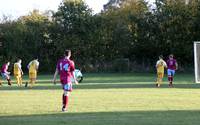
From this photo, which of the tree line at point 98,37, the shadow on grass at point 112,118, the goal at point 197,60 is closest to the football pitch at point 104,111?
the shadow on grass at point 112,118

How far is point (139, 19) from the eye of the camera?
70562mm

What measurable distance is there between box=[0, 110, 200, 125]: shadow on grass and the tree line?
4929 cm

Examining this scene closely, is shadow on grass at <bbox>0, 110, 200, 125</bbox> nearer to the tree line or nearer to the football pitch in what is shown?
the football pitch

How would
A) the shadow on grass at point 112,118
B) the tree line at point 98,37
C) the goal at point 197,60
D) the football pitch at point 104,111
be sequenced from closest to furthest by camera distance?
the shadow on grass at point 112,118 < the football pitch at point 104,111 < the goal at point 197,60 < the tree line at point 98,37

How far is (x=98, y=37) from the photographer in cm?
7019

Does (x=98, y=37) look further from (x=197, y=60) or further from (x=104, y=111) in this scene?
(x=104, y=111)

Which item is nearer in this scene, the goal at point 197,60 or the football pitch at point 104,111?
the football pitch at point 104,111

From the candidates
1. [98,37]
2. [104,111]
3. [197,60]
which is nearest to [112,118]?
[104,111]

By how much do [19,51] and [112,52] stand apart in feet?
36.6

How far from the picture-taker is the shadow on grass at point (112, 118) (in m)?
15.9

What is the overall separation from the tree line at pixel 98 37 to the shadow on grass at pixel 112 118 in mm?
49294

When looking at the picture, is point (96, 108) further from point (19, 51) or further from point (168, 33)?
point (19, 51)

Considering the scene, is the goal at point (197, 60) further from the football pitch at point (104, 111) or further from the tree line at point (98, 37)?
the tree line at point (98, 37)

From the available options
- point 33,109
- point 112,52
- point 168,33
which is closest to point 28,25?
point 112,52
